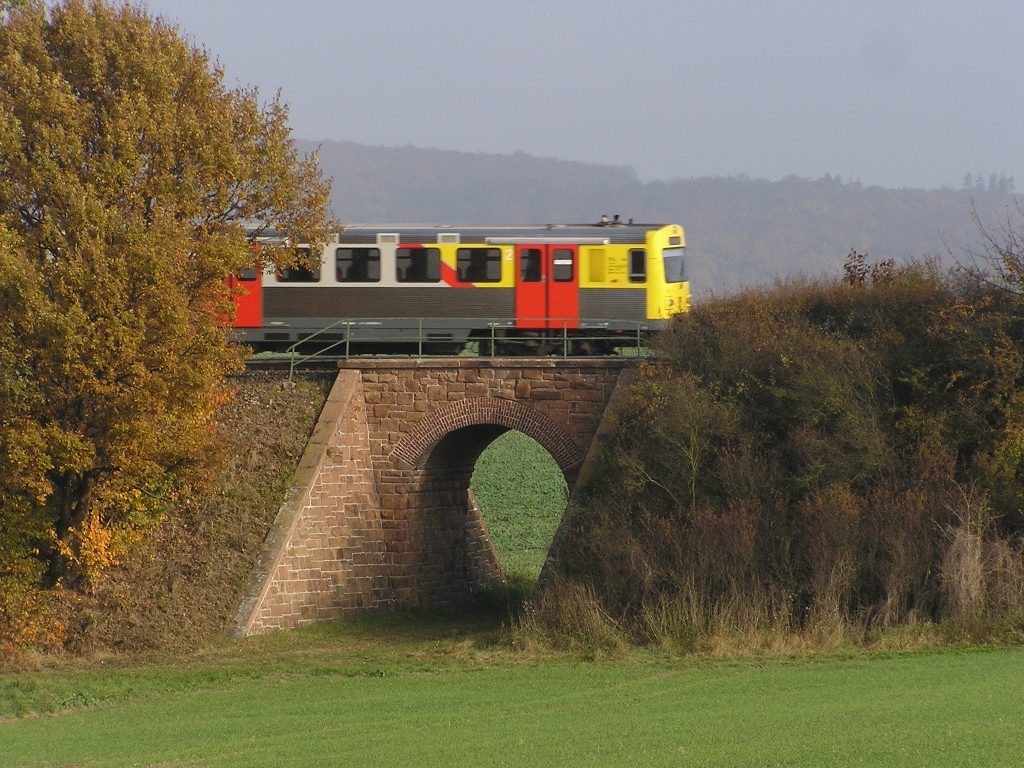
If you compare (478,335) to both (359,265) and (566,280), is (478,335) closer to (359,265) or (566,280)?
(566,280)

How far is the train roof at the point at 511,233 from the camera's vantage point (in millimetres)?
26750

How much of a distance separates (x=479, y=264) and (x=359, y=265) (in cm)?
267

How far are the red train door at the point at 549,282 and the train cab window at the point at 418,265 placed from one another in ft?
5.93

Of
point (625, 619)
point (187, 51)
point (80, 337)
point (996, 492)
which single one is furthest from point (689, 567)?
point (187, 51)

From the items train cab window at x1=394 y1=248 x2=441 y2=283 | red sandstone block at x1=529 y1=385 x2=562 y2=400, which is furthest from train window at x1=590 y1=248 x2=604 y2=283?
train cab window at x1=394 y1=248 x2=441 y2=283

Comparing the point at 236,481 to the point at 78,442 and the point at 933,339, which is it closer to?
the point at 78,442

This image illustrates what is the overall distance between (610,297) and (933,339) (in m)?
6.90

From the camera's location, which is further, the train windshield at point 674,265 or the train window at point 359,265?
the train window at point 359,265

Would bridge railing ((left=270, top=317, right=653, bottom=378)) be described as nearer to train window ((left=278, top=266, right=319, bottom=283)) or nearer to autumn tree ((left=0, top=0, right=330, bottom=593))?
train window ((left=278, top=266, right=319, bottom=283))

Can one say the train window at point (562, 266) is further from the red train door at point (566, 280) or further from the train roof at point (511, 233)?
the train roof at point (511, 233)

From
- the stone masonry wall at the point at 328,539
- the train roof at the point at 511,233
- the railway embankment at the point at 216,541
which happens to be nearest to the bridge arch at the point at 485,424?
the stone masonry wall at the point at 328,539

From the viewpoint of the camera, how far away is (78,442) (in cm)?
2125

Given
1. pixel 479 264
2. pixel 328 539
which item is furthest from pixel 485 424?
pixel 328 539

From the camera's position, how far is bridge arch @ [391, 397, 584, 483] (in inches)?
999
